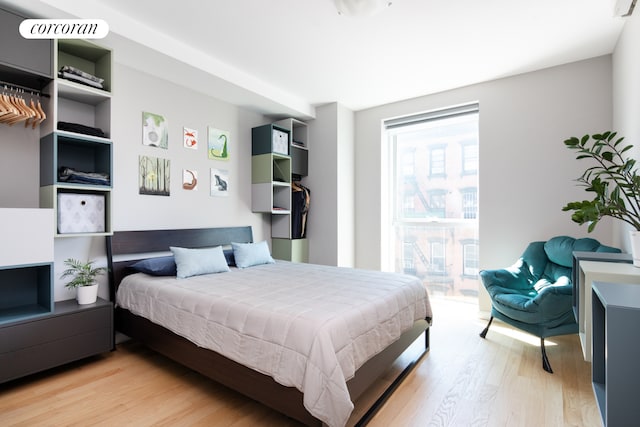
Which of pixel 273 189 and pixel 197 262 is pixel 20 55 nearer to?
pixel 197 262

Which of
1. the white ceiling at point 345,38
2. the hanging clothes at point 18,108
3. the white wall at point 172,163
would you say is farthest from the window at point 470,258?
the hanging clothes at point 18,108

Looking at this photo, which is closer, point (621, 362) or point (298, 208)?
point (621, 362)

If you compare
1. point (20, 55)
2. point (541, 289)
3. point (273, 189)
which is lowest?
point (541, 289)

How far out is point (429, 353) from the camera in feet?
9.12

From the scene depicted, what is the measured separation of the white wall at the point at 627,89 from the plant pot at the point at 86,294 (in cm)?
417

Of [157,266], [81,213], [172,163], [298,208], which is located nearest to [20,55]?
[81,213]

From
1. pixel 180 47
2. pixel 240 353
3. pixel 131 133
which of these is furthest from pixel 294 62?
pixel 240 353

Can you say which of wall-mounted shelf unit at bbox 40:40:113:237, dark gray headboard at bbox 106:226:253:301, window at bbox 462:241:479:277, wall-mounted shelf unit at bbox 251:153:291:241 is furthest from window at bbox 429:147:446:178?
wall-mounted shelf unit at bbox 40:40:113:237

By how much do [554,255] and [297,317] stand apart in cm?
266

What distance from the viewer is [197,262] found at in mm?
2971

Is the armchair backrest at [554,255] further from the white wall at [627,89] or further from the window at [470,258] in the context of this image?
the window at [470,258]

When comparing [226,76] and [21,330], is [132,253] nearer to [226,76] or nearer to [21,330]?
[21,330]

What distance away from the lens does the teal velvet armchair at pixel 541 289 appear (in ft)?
8.21

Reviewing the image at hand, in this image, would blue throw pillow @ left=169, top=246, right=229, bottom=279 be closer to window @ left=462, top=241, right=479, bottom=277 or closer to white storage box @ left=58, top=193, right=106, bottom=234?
white storage box @ left=58, top=193, right=106, bottom=234
